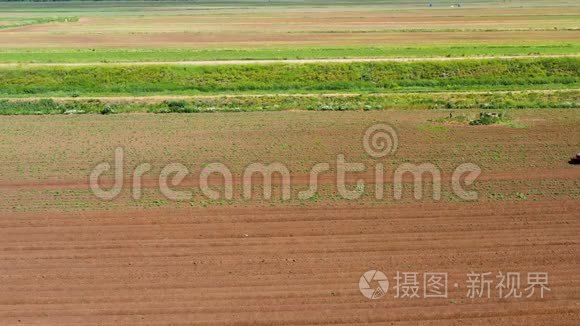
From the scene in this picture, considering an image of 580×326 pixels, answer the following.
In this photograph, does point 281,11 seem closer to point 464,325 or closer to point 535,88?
point 535,88

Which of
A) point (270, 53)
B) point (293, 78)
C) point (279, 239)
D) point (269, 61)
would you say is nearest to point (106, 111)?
point (293, 78)

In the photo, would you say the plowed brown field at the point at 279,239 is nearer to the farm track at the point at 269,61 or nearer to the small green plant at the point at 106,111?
the small green plant at the point at 106,111

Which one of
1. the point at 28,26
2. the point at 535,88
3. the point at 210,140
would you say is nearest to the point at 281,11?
the point at 28,26

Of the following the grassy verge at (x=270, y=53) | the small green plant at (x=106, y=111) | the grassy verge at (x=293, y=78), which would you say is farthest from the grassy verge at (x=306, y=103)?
the grassy verge at (x=270, y=53)

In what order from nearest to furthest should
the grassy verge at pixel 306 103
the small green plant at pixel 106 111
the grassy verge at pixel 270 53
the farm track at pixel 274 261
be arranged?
1. the farm track at pixel 274 261
2. the small green plant at pixel 106 111
3. the grassy verge at pixel 306 103
4. the grassy verge at pixel 270 53

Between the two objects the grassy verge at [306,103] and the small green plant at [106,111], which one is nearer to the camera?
the small green plant at [106,111]

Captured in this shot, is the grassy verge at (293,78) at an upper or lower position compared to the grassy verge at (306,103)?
upper

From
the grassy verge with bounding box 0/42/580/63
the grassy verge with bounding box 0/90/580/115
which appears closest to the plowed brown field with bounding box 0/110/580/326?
A: the grassy verge with bounding box 0/90/580/115
